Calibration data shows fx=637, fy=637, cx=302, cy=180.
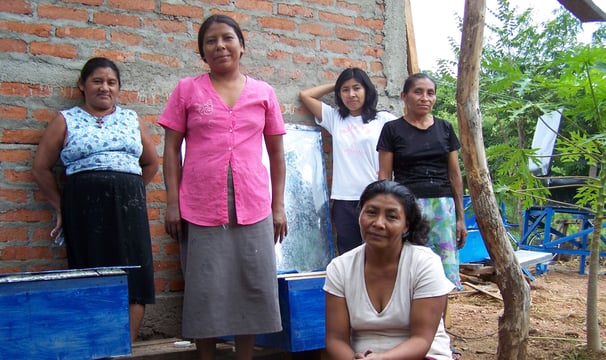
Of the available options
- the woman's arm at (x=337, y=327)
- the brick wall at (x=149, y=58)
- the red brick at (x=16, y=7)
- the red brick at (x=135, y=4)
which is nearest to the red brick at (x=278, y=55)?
the brick wall at (x=149, y=58)

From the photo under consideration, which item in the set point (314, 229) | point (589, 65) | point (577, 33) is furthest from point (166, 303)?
point (577, 33)

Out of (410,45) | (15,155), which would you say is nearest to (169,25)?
(15,155)

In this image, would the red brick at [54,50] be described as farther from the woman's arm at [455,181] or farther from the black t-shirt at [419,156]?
the woman's arm at [455,181]

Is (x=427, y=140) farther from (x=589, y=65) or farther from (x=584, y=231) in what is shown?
(x=584, y=231)

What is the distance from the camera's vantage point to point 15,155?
11.8 feet

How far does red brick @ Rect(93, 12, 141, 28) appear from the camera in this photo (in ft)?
12.7

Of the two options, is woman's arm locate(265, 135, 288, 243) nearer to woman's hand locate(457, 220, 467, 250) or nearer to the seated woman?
the seated woman

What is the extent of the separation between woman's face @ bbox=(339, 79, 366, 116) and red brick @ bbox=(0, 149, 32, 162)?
80.5 inches

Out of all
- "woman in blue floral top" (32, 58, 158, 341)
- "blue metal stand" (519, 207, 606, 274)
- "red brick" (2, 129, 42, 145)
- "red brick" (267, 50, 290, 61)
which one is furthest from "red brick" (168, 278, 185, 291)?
"blue metal stand" (519, 207, 606, 274)

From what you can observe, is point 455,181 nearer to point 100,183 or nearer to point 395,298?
point 395,298

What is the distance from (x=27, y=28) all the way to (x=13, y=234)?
118 centimetres

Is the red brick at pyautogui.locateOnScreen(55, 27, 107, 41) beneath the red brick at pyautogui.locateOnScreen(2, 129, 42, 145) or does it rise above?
above

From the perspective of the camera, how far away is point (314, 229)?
4.52 meters

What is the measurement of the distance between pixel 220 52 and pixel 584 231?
25.8ft
